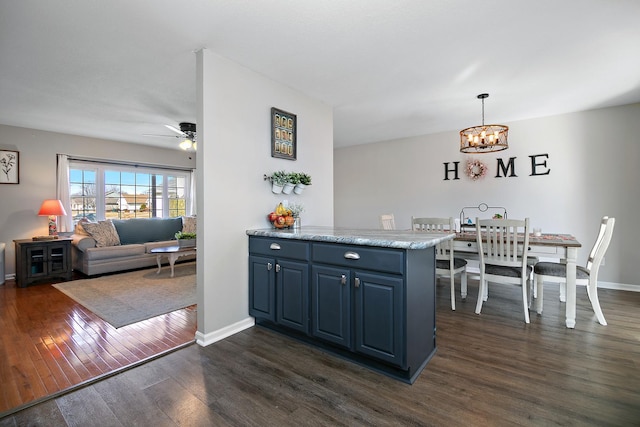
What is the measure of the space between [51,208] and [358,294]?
532cm

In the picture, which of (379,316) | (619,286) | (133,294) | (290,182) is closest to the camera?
(379,316)

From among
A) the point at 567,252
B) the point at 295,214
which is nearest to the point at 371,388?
the point at 295,214

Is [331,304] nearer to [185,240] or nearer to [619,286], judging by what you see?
[185,240]

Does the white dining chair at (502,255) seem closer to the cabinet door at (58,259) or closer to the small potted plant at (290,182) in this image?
the small potted plant at (290,182)

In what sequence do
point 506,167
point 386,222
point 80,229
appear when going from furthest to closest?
point 80,229 → point 506,167 → point 386,222

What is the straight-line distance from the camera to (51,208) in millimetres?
4758

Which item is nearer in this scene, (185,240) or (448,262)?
(448,262)

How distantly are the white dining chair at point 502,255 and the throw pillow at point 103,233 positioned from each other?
572 cm

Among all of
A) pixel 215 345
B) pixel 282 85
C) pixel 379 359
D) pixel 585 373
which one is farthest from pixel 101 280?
Answer: pixel 585 373

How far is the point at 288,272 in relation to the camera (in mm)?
2512

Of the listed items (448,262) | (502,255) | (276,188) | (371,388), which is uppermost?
(276,188)

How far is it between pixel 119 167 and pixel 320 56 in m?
5.28

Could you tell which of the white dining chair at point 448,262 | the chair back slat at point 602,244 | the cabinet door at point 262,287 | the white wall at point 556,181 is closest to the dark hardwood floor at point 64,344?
the cabinet door at point 262,287

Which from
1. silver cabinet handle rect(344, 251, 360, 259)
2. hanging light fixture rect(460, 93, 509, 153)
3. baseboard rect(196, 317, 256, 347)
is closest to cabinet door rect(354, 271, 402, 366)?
silver cabinet handle rect(344, 251, 360, 259)
